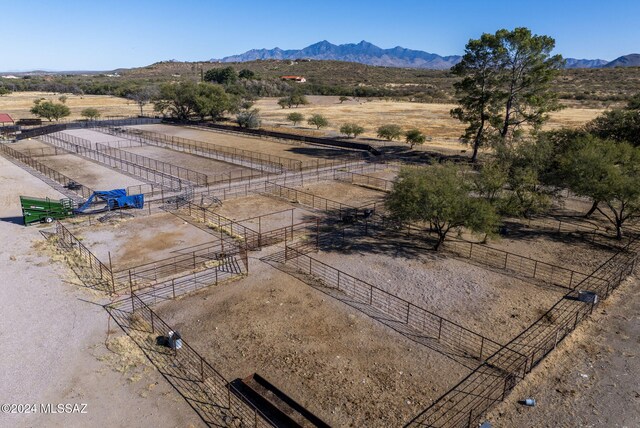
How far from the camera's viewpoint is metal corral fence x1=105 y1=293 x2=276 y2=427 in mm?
13375

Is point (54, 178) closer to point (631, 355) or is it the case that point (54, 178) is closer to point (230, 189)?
point (230, 189)

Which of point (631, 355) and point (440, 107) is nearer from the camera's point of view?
point (631, 355)

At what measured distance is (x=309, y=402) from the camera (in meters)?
14.0

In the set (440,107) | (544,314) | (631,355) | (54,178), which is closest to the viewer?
(631,355)

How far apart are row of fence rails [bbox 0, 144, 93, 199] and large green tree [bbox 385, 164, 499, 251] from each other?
25.8 meters

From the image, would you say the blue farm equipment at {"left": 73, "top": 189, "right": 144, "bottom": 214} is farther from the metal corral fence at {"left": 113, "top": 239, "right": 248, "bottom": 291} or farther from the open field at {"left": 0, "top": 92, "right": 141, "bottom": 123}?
the open field at {"left": 0, "top": 92, "right": 141, "bottom": 123}

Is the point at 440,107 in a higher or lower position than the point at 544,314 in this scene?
higher

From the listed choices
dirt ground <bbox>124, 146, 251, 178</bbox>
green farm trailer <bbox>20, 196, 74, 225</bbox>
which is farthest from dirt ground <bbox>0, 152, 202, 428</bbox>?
dirt ground <bbox>124, 146, 251, 178</bbox>

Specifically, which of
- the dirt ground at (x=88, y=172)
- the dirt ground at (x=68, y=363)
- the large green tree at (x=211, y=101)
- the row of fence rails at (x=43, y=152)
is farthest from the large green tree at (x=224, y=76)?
the dirt ground at (x=68, y=363)

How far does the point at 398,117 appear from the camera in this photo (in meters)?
92.8

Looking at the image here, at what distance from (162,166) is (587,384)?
141ft

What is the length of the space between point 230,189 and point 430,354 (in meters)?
26.1

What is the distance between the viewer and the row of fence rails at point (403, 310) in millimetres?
17109

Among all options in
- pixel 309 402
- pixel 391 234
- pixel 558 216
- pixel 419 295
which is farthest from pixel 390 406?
pixel 558 216
